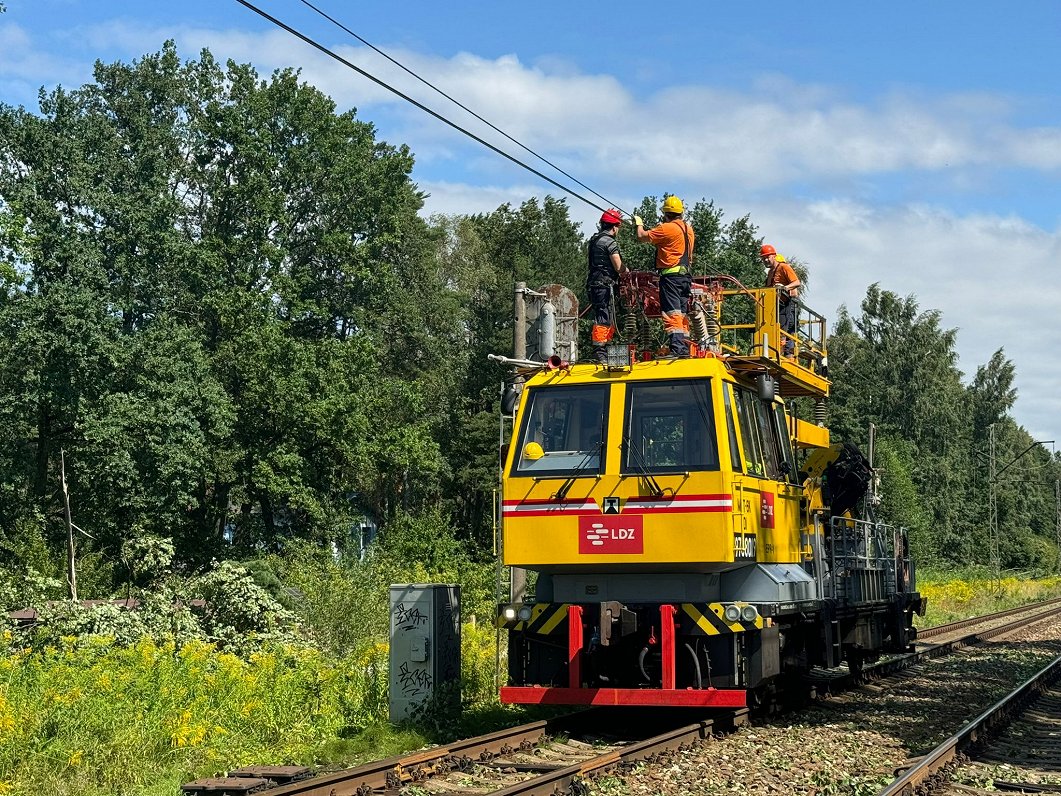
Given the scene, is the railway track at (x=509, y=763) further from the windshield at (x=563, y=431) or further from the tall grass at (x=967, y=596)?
the tall grass at (x=967, y=596)

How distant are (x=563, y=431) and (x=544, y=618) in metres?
1.82

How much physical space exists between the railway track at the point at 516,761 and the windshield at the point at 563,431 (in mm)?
2429

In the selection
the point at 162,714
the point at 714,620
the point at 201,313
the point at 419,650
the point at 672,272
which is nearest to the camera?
the point at 162,714

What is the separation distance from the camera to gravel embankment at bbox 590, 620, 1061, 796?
30.3 feet

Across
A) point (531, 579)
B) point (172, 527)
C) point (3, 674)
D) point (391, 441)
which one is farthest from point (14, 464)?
point (3, 674)

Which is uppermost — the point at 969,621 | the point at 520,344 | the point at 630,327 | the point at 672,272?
the point at 672,272

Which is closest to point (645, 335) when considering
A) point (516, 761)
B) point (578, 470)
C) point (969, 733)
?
point (578, 470)

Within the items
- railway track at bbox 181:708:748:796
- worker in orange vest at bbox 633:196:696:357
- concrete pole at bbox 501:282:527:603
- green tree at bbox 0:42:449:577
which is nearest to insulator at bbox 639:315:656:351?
worker in orange vest at bbox 633:196:696:357

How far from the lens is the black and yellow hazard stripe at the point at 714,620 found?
11.5 meters

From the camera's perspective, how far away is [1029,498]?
99.0 m

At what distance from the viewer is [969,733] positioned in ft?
37.2

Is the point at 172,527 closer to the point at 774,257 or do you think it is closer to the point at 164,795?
the point at 774,257

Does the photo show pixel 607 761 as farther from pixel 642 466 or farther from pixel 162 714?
pixel 162 714

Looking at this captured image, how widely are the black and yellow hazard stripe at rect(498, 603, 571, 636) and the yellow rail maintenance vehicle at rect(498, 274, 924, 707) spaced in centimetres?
1
